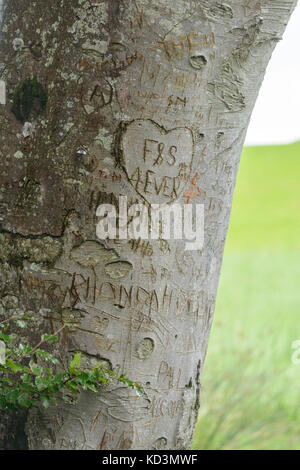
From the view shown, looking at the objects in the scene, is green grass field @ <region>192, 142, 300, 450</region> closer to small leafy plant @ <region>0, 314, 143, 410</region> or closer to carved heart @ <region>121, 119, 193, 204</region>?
small leafy plant @ <region>0, 314, 143, 410</region>

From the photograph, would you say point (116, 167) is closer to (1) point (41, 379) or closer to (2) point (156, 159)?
(2) point (156, 159)

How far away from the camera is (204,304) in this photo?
1.42 metres

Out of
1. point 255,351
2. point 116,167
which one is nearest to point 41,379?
point 116,167

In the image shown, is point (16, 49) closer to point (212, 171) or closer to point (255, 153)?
point (212, 171)

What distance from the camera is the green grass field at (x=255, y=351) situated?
297 cm

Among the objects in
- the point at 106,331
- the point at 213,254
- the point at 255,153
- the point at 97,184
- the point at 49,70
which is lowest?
the point at 106,331

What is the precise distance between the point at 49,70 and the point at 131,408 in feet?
2.75

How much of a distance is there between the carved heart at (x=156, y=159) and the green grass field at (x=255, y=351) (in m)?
1.93

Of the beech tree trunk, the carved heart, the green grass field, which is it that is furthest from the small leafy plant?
the green grass field

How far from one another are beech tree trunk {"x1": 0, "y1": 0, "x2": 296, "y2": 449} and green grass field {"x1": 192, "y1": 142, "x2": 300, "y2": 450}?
5.45 feet

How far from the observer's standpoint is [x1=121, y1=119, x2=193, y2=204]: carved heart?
125 cm

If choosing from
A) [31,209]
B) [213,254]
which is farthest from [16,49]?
[213,254]
